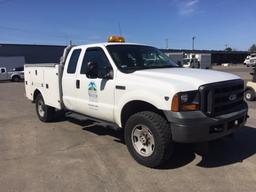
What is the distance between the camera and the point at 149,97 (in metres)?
4.60

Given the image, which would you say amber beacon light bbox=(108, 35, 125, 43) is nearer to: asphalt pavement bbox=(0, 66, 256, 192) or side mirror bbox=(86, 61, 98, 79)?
side mirror bbox=(86, 61, 98, 79)

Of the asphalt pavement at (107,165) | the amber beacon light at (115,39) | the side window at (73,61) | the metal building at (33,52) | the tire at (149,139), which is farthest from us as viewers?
A: the metal building at (33,52)

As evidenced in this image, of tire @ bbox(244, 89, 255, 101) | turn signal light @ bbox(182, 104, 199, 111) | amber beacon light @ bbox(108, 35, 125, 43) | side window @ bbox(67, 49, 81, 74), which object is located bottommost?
tire @ bbox(244, 89, 255, 101)

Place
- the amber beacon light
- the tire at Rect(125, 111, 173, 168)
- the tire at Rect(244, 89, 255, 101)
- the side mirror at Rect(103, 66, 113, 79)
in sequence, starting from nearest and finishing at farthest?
1. the tire at Rect(125, 111, 173, 168)
2. the side mirror at Rect(103, 66, 113, 79)
3. the amber beacon light
4. the tire at Rect(244, 89, 255, 101)

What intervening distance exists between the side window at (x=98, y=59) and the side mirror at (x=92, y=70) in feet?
0.30

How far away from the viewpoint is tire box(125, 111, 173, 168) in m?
4.50

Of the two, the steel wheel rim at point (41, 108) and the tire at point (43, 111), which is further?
the steel wheel rim at point (41, 108)

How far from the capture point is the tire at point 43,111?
8156 mm

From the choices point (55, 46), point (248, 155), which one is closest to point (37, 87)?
point (248, 155)

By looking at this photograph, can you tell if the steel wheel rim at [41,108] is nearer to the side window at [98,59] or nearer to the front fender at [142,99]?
the side window at [98,59]

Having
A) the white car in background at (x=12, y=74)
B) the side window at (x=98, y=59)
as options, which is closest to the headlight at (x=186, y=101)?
the side window at (x=98, y=59)

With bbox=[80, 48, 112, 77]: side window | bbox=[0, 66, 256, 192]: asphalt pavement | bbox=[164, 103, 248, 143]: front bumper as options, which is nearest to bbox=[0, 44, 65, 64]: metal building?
bbox=[0, 66, 256, 192]: asphalt pavement

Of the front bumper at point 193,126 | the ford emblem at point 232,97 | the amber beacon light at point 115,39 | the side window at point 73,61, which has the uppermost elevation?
the amber beacon light at point 115,39

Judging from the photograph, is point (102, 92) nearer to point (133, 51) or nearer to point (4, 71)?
point (133, 51)
